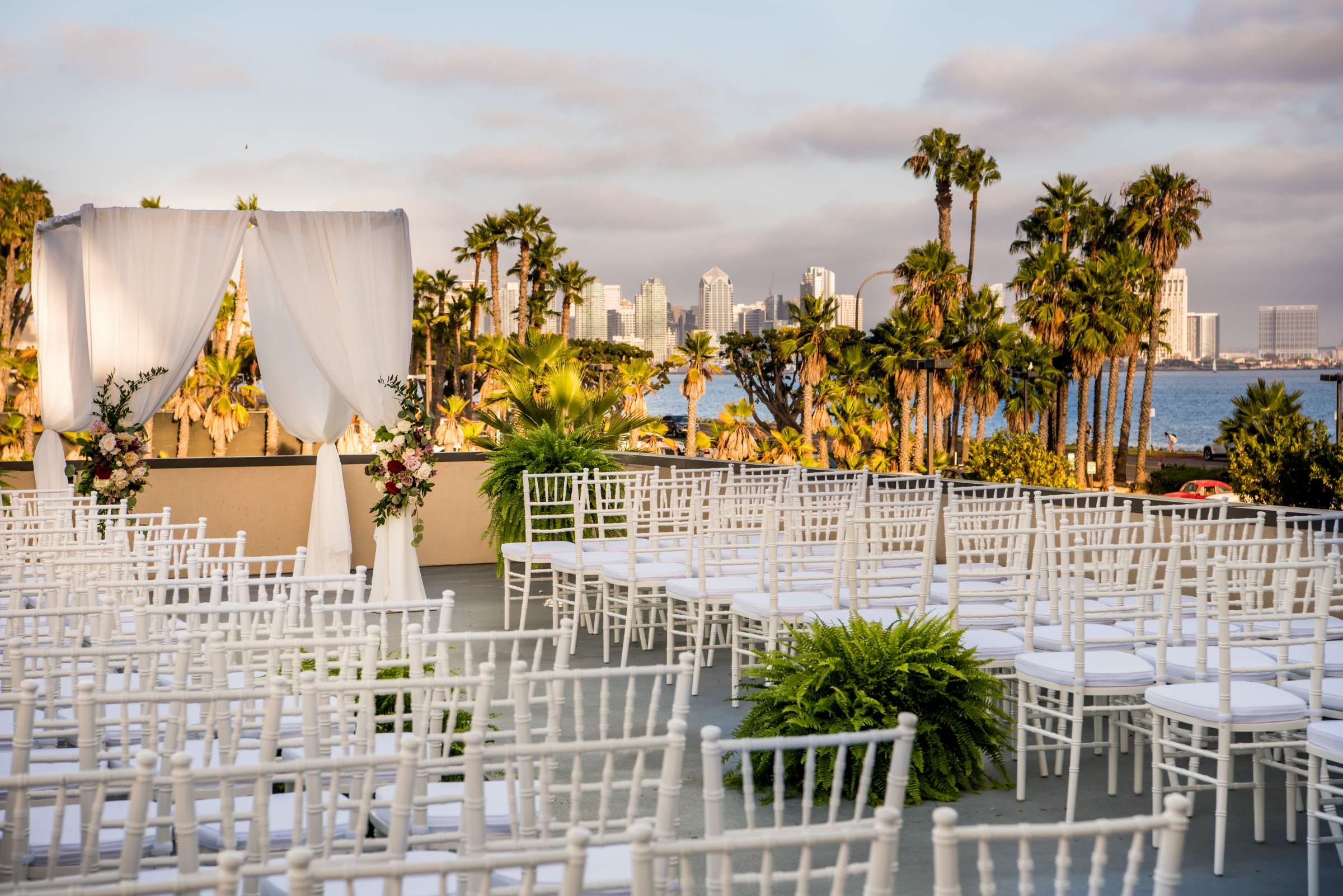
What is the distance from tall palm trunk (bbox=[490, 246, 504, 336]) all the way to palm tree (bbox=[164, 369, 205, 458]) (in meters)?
14.4

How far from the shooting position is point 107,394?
7.50m

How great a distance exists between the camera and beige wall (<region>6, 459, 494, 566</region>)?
9281mm

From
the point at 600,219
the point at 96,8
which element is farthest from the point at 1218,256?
the point at 96,8

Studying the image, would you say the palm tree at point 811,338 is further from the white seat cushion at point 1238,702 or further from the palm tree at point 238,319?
the white seat cushion at point 1238,702

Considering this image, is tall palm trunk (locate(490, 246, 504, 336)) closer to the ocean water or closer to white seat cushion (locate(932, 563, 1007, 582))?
the ocean water

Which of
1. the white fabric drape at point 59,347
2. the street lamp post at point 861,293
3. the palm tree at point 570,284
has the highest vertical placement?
the palm tree at point 570,284

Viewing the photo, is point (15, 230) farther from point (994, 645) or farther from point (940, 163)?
point (994, 645)

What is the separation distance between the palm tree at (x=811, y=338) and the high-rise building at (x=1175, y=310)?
12407 millimetres

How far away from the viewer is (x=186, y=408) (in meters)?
30.7

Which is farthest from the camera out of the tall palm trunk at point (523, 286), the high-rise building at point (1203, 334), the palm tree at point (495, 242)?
the high-rise building at point (1203, 334)

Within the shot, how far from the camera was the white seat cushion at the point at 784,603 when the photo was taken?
4.92 metres

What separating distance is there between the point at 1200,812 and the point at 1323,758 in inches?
34.2

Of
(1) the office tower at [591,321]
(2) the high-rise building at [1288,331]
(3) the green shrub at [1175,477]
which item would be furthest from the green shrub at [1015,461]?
(2) the high-rise building at [1288,331]

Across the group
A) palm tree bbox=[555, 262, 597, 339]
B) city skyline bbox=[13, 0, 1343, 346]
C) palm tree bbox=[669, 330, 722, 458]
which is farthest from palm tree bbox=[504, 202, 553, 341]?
palm tree bbox=[669, 330, 722, 458]
